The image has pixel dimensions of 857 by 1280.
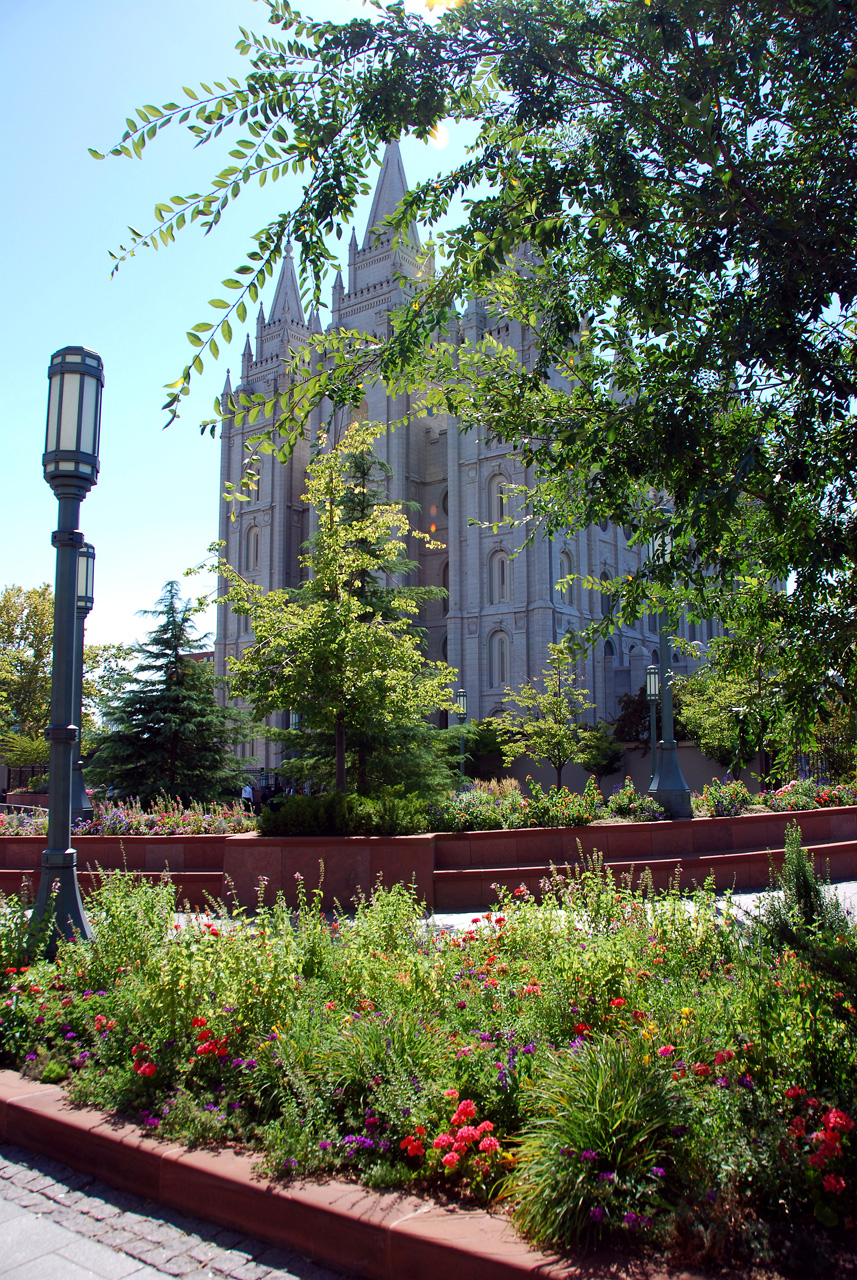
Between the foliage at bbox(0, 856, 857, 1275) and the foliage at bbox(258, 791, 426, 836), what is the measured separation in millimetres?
5112

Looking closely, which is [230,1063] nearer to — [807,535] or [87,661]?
[807,535]

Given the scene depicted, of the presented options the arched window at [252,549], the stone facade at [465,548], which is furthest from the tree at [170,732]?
the arched window at [252,549]

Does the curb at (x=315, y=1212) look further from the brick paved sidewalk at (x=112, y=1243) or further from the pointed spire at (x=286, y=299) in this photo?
the pointed spire at (x=286, y=299)

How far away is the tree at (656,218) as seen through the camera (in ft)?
12.7

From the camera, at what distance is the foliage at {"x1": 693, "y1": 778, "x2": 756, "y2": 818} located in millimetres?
12953

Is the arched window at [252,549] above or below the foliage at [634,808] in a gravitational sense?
above

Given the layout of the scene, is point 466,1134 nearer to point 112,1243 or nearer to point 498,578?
point 112,1243

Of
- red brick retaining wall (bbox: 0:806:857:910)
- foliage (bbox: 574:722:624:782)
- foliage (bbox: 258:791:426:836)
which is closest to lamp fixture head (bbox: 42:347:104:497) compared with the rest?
red brick retaining wall (bbox: 0:806:857:910)

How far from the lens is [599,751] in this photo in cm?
3575

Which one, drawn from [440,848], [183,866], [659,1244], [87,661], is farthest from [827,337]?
[87,661]

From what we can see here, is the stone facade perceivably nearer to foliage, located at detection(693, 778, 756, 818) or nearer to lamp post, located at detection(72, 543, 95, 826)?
lamp post, located at detection(72, 543, 95, 826)

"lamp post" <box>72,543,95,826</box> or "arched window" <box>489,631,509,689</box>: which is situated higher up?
"arched window" <box>489,631,509,689</box>

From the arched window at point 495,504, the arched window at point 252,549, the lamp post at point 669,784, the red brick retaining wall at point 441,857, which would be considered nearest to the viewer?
the red brick retaining wall at point 441,857

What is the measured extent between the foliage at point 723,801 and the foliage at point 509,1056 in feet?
25.7
